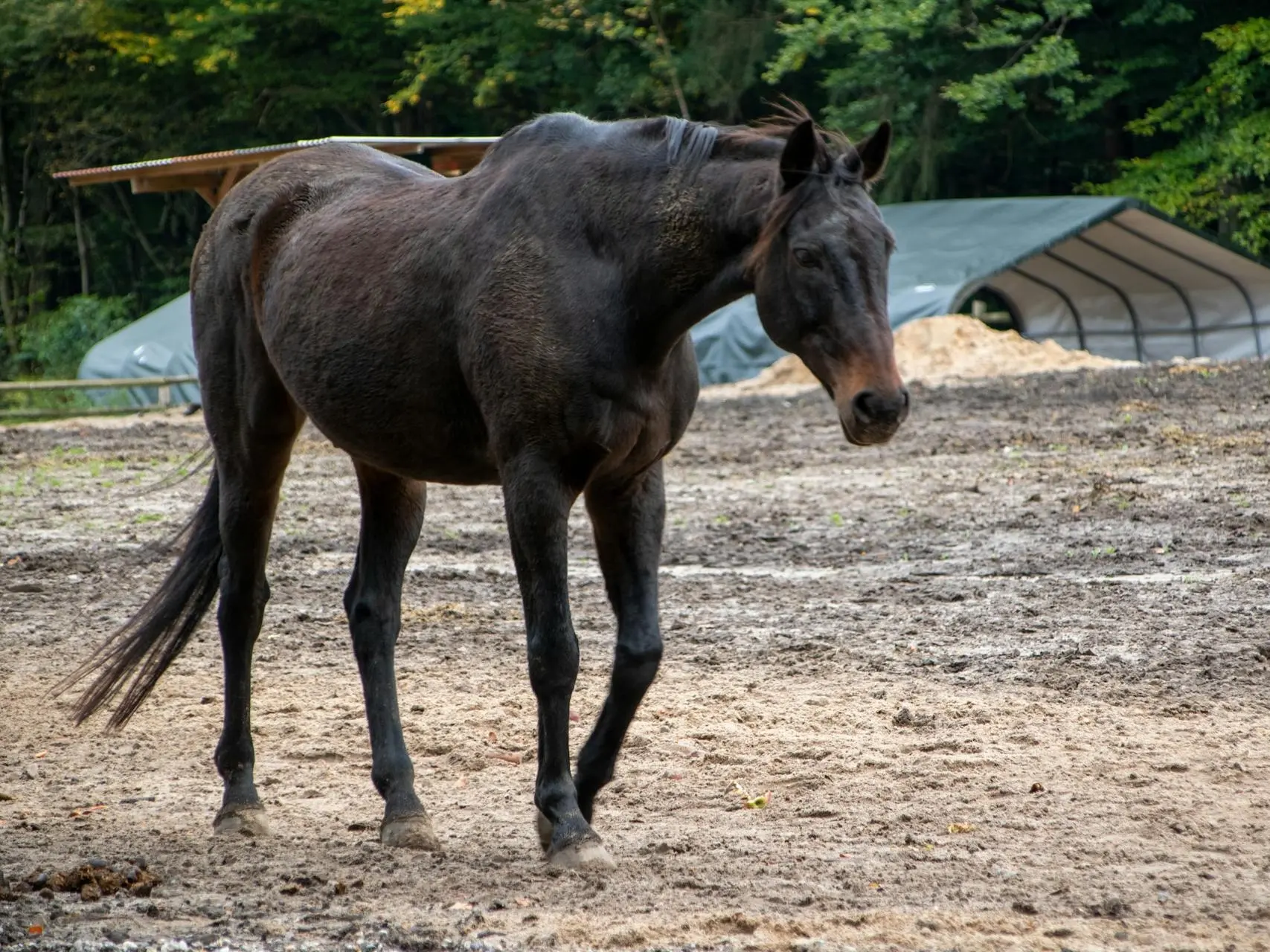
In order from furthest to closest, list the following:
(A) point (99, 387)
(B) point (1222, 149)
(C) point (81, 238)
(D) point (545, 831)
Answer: (C) point (81, 238) < (B) point (1222, 149) < (A) point (99, 387) < (D) point (545, 831)

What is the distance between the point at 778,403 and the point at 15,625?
544 inches

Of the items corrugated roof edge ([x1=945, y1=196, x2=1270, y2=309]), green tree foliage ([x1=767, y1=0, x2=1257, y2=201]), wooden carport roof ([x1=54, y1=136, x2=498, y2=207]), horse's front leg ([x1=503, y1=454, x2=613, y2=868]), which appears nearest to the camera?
horse's front leg ([x1=503, y1=454, x2=613, y2=868])

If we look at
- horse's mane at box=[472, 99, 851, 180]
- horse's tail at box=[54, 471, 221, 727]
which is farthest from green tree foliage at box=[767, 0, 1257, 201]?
horse's mane at box=[472, 99, 851, 180]

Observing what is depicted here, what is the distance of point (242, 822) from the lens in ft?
16.0

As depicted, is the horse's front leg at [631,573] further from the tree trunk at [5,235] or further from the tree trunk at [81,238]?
the tree trunk at [81,238]

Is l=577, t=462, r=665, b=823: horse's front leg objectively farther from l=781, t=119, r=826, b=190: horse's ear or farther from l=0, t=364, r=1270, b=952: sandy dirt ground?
l=781, t=119, r=826, b=190: horse's ear

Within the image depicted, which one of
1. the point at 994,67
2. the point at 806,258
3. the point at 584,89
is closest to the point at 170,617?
the point at 806,258

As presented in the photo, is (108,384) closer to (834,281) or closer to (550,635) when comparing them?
(550,635)

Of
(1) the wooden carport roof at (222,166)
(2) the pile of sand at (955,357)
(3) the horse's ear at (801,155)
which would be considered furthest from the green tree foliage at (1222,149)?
(3) the horse's ear at (801,155)

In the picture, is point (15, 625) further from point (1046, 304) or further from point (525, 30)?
point (525, 30)

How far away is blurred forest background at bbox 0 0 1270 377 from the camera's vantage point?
29.1m

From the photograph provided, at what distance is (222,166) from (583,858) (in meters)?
11.8

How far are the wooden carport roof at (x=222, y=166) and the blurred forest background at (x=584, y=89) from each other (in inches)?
528

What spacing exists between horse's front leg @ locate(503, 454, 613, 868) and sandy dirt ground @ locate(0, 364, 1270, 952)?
119 millimetres
